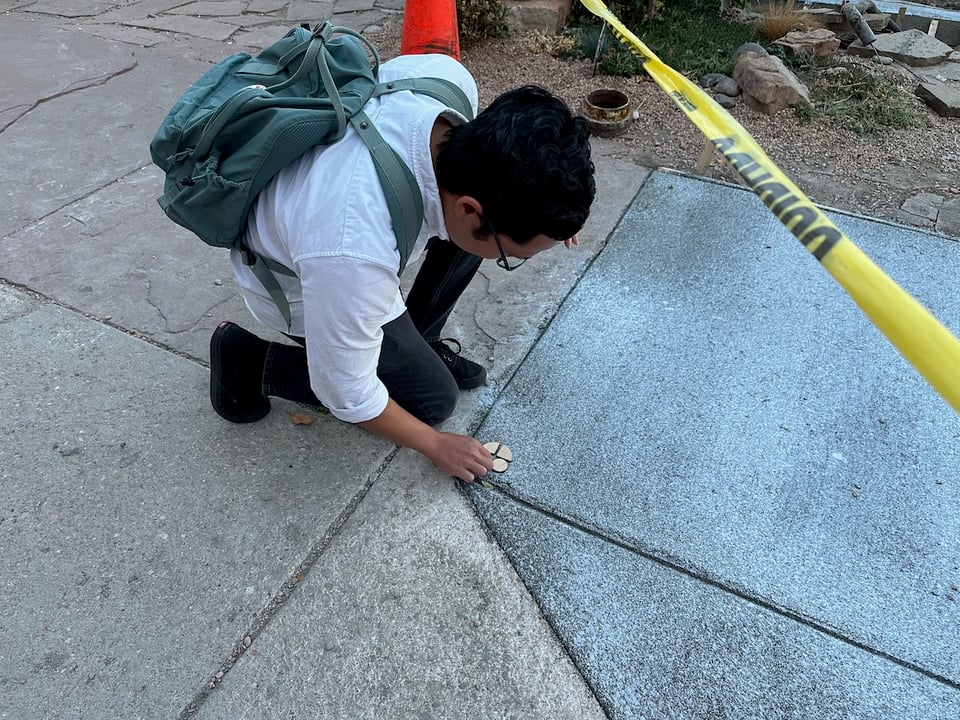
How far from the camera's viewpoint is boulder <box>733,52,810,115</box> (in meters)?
3.67

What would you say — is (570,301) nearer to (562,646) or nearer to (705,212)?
(705,212)

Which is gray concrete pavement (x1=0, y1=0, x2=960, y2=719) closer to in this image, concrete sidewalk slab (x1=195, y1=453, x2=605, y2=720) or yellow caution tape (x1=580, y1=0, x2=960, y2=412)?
concrete sidewalk slab (x1=195, y1=453, x2=605, y2=720)


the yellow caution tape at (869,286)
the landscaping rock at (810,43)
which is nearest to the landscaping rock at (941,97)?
the landscaping rock at (810,43)

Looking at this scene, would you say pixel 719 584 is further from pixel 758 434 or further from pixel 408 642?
pixel 408 642

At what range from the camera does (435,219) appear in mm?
1407

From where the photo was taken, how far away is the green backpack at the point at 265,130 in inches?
51.5

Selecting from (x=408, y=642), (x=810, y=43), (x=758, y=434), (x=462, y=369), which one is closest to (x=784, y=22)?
(x=810, y=43)

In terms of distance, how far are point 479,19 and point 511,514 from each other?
3613mm

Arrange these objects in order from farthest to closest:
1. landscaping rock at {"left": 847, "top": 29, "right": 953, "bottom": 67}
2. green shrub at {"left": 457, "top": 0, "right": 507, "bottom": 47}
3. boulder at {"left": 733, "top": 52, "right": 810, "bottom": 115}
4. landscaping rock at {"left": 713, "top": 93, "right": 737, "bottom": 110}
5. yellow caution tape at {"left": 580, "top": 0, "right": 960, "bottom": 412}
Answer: landscaping rock at {"left": 847, "top": 29, "right": 953, "bottom": 67} → green shrub at {"left": 457, "top": 0, "right": 507, "bottom": 47} → landscaping rock at {"left": 713, "top": 93, "right": 737, "bottom": 110} → boulder at {"left": 733, "top": 52, "right": 810, "bottom": 115} → yellow caution tape at {"left": 580, "top": 0, "right": 960, "bottom": 412}

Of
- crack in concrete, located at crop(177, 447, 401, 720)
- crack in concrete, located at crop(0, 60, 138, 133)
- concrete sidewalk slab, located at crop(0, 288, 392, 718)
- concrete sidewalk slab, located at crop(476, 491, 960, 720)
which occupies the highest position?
concrete sidewalk slab, located at crop(476, 491, 960, 720)

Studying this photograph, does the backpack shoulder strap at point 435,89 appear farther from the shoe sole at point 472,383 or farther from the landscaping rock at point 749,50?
the landscaping rock at point 749,50

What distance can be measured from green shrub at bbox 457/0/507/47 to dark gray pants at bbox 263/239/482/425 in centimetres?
292

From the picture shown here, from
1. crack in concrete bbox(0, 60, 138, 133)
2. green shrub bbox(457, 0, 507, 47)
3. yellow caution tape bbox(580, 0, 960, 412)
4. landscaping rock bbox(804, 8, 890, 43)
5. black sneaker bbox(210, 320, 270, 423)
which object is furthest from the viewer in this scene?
landscaping rock bbox(804, 8, 890, 43)

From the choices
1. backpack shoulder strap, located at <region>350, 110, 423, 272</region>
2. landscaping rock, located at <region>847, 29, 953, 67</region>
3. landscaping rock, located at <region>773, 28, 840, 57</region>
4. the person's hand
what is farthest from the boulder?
backpack shoulder strap, located at <region>350, 110, 423, 272</region>
